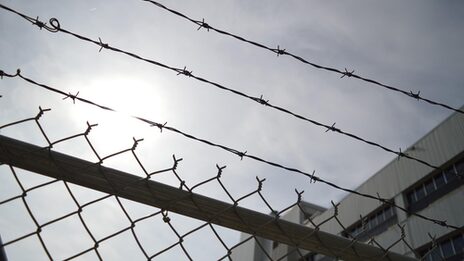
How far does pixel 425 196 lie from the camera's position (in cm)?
1834

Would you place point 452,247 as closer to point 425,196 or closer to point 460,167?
point 425,196

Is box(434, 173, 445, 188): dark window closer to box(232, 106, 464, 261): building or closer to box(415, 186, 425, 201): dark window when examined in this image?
box(232, 106, 464, 261): building

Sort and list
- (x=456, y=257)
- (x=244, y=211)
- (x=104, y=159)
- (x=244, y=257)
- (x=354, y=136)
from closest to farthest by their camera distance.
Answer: (x=104, y=159) → (x=244, y=211) → (x=354, y=136) → (x=456, y=257) → (x=244, y=257)

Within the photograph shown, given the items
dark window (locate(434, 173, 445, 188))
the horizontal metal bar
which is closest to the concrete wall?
dark window (locate(434, 173, 445, 188))

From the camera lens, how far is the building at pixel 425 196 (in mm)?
16203

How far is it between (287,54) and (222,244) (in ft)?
4.90

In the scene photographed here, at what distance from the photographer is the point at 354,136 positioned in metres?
2.34

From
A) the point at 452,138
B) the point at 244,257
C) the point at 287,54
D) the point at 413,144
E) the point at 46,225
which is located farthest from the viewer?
the point at 244,257

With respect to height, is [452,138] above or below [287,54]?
above

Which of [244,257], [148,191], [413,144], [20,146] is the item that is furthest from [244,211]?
[244,257]

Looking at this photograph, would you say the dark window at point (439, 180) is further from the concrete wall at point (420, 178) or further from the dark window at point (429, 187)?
the concrete wall at point (420, 178)

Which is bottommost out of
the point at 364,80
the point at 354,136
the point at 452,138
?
the point at 354,136

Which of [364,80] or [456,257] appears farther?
[456,257]

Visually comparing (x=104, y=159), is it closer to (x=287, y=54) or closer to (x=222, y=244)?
(x=222, y=244)
